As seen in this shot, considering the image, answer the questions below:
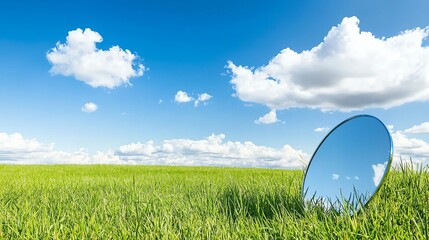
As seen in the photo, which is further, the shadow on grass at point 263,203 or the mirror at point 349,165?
the shadow on grass at point 263,203

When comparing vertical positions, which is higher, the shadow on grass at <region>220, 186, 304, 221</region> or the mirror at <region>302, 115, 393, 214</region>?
the mirror at <region>302, 115, 393, 214</region>

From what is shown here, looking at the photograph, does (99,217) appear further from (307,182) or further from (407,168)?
(407,168)

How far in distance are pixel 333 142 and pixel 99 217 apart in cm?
275

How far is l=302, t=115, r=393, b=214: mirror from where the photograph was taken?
11.1 feet

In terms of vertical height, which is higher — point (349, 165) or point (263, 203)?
point (349, 165)

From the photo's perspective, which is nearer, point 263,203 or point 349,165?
point 349,165

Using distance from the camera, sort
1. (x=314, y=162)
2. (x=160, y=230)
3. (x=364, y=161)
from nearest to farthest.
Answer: (x=160, y=230)
(x=364, y=161)
(x=314, y=162)

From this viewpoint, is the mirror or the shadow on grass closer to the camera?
the mirror

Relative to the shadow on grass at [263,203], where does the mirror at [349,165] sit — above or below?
above

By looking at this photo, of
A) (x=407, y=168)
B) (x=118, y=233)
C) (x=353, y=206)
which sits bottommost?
(x=118, y=233)

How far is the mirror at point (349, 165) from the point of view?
338 centimetres

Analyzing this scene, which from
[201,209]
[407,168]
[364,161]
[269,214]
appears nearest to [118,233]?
[201,209]

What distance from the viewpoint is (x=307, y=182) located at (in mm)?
4234

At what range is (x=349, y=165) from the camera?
12.2ft
